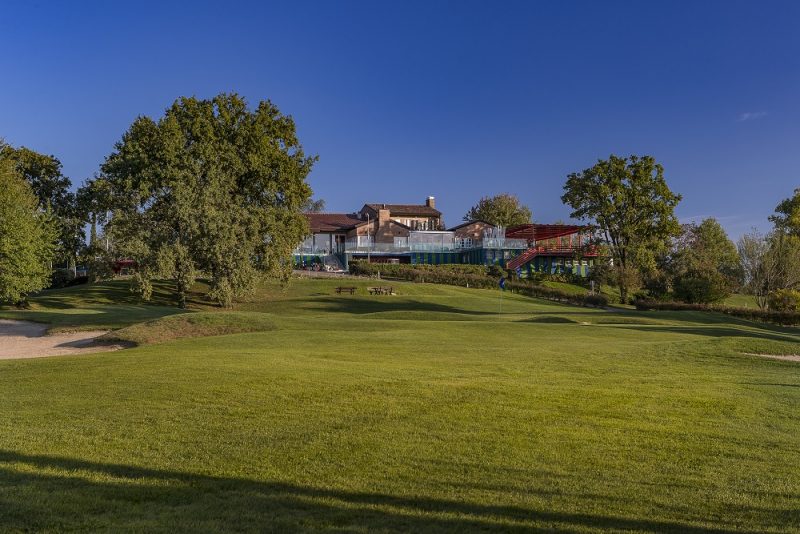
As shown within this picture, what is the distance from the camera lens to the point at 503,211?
113 meters

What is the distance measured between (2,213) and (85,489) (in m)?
41.9

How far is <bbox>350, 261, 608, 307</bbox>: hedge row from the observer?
5962cm

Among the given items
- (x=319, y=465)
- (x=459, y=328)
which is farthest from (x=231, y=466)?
(x=459, y=328)

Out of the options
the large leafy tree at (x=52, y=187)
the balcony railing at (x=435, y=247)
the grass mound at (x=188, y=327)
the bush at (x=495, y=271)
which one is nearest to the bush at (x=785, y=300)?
the balcony railing at (x=435, y=247)

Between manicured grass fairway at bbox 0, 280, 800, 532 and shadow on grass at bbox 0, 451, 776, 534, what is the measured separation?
0.02m

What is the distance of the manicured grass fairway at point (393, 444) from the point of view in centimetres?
615

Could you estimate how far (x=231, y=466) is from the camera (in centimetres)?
745

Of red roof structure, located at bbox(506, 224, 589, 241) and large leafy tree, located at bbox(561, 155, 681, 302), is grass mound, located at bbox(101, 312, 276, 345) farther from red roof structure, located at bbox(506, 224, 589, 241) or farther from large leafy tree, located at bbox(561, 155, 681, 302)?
red roof structure, located at bbox(506, 224, 589, 241)

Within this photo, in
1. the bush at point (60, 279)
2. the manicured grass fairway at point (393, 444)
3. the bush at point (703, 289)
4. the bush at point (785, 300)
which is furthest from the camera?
the bush at point (60, 279)

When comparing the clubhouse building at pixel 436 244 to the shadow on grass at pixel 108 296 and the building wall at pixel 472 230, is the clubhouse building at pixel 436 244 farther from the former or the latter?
the shadow on grass at pixel 108 296

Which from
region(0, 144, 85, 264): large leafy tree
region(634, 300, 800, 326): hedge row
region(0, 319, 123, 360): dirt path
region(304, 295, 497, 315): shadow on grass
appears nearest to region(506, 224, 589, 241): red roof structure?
region(634, 300, 800, 326): hedge row

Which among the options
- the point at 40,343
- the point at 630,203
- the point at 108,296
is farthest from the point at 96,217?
the point at 630,203

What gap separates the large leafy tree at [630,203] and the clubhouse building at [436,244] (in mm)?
4929

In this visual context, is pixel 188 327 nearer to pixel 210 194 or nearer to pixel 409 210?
pixel 210 194
